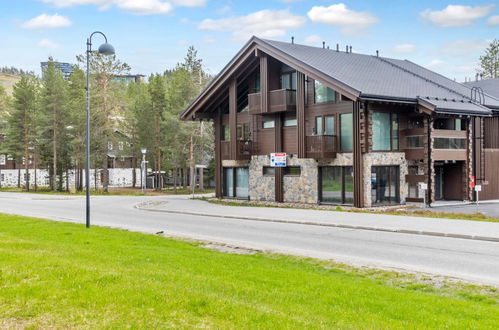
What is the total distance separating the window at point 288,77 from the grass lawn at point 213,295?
21166mm

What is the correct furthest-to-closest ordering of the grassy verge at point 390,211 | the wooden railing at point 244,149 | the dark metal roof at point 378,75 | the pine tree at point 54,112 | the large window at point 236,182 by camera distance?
the pine tree at point 54,112
the large window at point 236,182
the wooden railing at point 244,149
the dark metal roof at point 378,75
the grassy verge at point 390,211

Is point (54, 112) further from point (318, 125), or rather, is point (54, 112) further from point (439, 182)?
point (439, 182)

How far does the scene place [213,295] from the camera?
7.98m

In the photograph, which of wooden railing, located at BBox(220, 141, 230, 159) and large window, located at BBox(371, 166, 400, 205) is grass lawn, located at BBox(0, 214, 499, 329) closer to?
large window, located at BBox(371, 166, 400, 205)

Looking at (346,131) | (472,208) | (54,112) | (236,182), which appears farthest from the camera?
(54,112)

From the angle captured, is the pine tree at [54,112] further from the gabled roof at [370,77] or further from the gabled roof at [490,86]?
the gabled roof at [490,86]

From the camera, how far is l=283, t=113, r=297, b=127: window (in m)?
32.2

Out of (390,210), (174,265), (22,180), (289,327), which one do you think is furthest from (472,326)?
(22,180)

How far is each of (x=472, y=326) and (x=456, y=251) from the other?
800cm

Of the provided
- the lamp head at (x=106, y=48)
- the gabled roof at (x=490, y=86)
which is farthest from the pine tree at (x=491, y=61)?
the lamp head at (x=106, y=48)

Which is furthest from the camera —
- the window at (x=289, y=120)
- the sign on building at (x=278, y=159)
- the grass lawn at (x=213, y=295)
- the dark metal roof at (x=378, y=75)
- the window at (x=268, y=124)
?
the window at (x=268, y=124)

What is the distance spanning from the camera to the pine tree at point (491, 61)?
76387 millimetres

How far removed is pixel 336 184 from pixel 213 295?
73.2 ft

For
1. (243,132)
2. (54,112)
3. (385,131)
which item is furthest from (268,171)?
(54,112)
